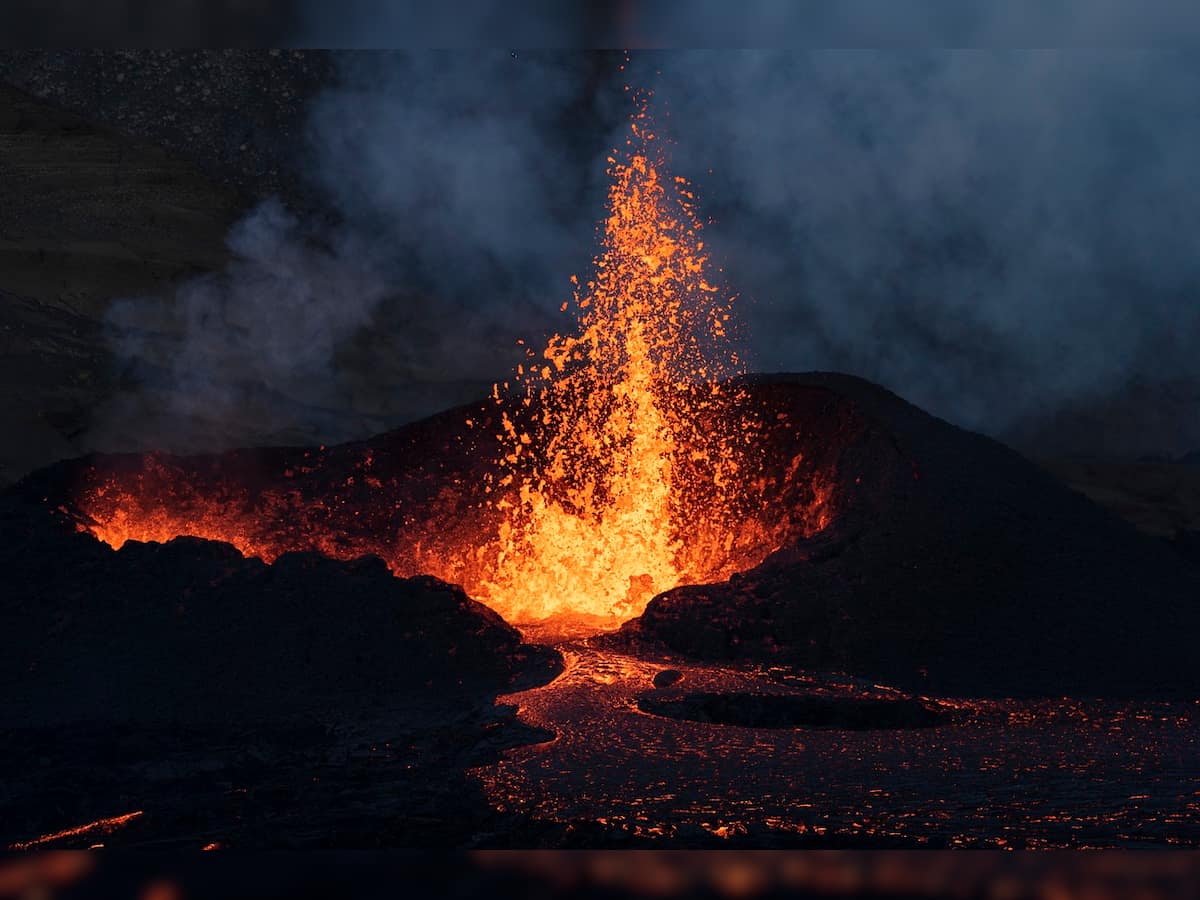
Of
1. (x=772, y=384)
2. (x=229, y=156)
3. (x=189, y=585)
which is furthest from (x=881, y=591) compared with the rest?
(x=229, y=156)

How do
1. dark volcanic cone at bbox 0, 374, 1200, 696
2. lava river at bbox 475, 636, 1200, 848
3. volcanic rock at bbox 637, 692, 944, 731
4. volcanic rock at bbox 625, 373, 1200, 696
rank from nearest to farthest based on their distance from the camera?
lava river at bbox 475, 636, 1200, 848 → volcanic rock at bbox 637, 692, 944, 731 → dark volcanic cone at bbox 0, 374, 1200, 696 → volcanic rock at bbox 625, 373, 1200, 696

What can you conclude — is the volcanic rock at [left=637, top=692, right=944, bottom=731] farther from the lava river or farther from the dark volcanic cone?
the dark volcanic cone

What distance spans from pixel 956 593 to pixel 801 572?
1119 millimetres

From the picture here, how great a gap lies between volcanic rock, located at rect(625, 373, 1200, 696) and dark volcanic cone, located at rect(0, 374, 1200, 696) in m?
0.02

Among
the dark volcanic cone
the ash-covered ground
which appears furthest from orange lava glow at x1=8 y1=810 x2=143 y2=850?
the dark volcanic cone

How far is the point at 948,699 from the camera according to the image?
762 centimetres

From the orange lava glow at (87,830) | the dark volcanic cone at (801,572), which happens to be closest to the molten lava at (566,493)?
the dark volcanic cone at (801,572)

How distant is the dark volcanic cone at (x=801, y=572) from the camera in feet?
26.8

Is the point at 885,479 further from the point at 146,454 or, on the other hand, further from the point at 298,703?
the point at 146,454

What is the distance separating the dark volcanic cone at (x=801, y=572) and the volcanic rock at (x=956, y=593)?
18 millimetres

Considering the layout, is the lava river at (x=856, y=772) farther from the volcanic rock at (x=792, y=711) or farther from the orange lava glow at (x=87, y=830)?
the orange lava glow at (x=87, y=830)

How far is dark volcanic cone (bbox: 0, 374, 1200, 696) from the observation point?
8.16 metres

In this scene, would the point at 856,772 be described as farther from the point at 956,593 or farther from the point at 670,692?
the point at 956,593

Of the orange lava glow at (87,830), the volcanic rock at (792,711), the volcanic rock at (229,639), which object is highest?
the volcanic rock at (229,639)
